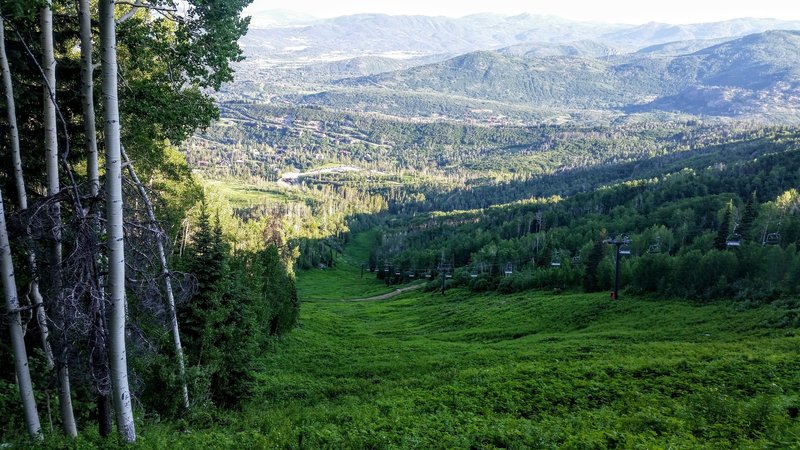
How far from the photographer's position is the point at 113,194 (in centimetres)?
950

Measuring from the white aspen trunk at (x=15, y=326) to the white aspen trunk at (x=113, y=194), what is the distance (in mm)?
3066

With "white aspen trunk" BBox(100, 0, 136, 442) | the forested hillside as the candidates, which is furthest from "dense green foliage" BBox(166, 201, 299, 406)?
"white aspen trunk" BBox(100, 0, 136, 442)

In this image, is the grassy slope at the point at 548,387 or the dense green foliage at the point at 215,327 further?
the dense green foliage at the point at 215,327

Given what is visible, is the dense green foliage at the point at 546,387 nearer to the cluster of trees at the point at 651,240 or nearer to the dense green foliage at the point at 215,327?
the dense green foliage at the point at 215,327

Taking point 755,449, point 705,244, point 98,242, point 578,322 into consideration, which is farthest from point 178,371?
point 705,244

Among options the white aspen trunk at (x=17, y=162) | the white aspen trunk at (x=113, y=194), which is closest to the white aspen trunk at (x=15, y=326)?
the white aspen trunk at (x=17, y=162)

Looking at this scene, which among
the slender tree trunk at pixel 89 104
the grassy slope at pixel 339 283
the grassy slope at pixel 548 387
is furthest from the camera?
the grassy slope at pixel 339 283

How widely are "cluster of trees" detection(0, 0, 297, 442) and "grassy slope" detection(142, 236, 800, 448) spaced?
3.59 metres

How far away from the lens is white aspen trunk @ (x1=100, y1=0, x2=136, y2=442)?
9.39 meters

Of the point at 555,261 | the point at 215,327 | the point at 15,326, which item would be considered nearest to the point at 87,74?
the point at 15,326

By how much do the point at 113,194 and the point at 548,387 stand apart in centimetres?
2006

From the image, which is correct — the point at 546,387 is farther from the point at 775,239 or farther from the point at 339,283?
the point at 339,283

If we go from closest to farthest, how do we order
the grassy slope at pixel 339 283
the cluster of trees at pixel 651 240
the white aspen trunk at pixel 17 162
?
the white aspen trunk at pixel 17 162
the cluster of trees at pixel 651 240
the grassy slope at pixel 339 283

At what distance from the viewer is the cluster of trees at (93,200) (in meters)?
9.80
